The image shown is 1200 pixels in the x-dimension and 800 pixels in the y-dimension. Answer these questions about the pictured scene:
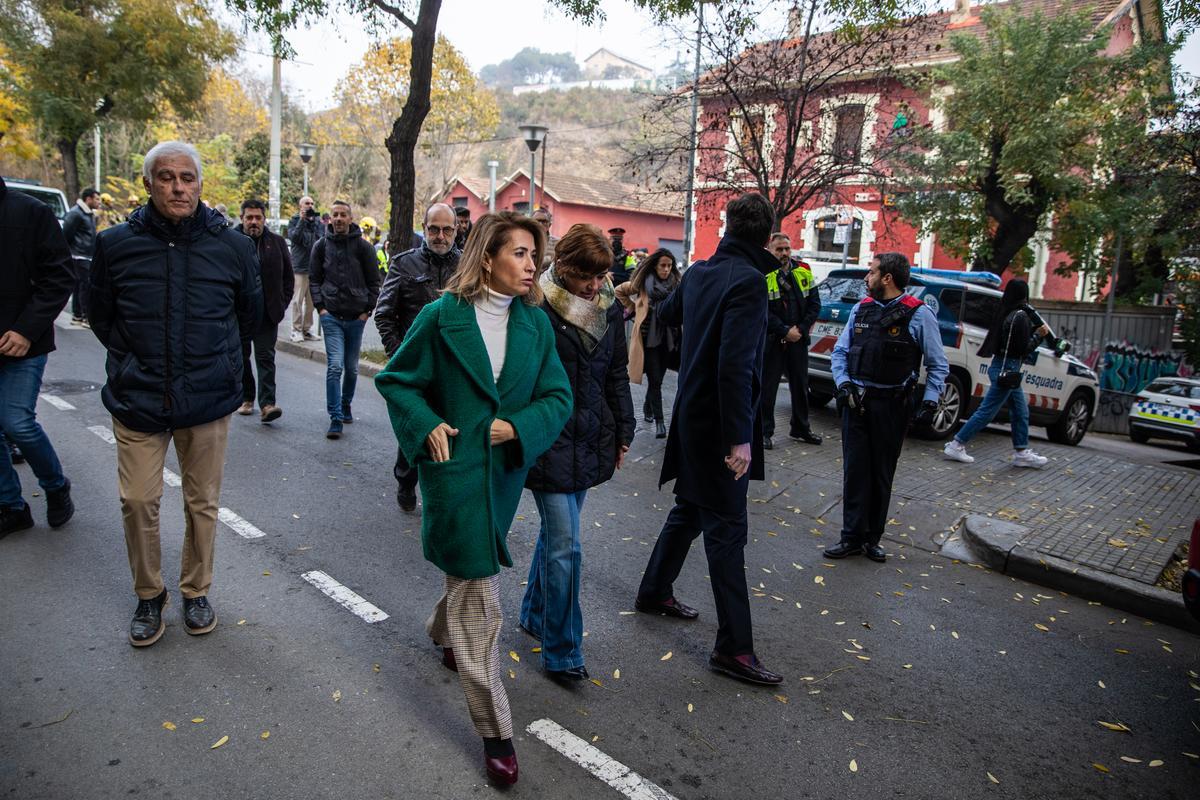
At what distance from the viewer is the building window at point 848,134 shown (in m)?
12.0

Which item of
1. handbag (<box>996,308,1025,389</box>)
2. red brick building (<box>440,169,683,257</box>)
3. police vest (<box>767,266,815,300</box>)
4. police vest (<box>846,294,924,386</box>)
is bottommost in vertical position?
handbag (<box>996,308,1025,389</box>)

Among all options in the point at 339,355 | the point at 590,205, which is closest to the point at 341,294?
the point at 339,355

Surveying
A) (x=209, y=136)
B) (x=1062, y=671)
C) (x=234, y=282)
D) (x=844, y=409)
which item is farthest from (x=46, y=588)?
(x=209, y=136)

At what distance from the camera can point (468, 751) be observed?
303cm

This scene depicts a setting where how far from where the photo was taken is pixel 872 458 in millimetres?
5547

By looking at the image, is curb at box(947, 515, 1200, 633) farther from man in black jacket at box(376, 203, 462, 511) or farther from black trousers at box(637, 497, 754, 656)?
man in black jacket at box(376, 203, 462, 511)

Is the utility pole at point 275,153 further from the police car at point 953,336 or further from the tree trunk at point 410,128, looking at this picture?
the police car at point 953,336

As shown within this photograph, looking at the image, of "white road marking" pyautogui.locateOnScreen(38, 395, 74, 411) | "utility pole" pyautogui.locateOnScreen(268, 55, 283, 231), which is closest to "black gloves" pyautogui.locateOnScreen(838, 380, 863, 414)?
"white road marking" pyautogui.locateOnScreen(38, 395, 74, 411)

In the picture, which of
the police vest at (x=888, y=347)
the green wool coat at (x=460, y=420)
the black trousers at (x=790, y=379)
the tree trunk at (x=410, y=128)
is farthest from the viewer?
the tree trunk at (x=410, y=128)

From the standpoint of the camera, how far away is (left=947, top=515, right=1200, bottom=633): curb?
16.5 feet

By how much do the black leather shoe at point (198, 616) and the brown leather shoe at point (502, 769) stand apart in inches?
67.0

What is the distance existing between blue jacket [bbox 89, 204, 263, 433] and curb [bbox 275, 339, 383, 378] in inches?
305

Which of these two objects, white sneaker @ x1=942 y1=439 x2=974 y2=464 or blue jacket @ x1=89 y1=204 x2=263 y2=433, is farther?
white sneaker @ x1=942 y1=439 x2=974 y2=464

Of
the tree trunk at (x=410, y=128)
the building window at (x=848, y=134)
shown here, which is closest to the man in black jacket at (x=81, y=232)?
the tree trunk at (x=410, y=128)
